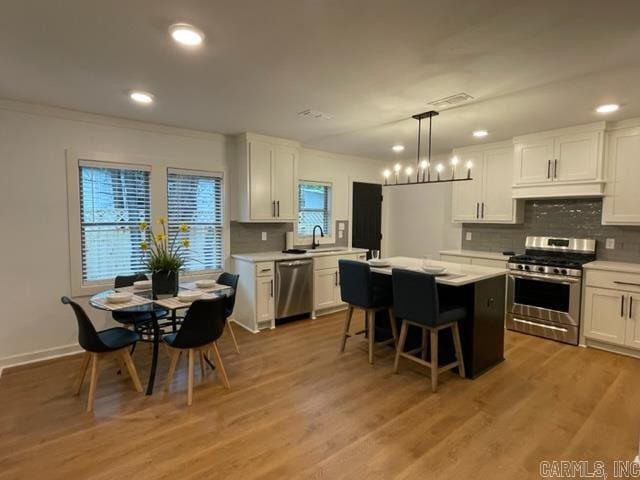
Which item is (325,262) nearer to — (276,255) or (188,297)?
(276,255)

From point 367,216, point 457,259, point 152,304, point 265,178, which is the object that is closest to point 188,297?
point 152,304

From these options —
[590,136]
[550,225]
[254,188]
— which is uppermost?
[590,136]

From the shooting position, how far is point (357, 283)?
11.3ft

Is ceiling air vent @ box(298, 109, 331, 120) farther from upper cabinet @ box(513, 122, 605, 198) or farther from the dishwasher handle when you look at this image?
upper cabinet @ box(513, 122, 605, 198)

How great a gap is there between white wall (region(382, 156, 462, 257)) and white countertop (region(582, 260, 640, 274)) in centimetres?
190

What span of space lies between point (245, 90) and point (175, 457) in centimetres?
271

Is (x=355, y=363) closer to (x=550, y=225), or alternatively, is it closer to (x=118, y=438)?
(x=118, y=438)

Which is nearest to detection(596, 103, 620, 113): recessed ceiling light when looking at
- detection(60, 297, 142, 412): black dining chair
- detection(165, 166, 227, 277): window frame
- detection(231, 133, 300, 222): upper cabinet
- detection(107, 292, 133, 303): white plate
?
detection(231, 133, 300, 222): upper cabinet

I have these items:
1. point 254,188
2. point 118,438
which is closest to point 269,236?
point 254,188

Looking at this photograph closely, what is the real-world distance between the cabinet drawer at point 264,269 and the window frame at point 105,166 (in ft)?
2.53

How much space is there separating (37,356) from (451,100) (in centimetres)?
463

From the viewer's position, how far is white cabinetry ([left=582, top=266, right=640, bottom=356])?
3523 mm

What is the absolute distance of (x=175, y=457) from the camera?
6.89 feet

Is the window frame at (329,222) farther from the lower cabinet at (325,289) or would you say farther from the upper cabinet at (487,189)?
the upper cabinet at (487,189)
